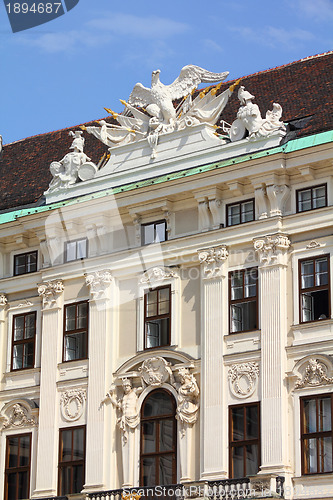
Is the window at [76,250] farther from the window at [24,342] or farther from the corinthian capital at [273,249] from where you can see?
the corinthian capital at [273,249]

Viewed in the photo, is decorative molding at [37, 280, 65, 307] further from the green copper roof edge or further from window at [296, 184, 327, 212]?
window at [296, 184, 327, 212]

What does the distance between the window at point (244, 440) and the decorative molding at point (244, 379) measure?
389 millimetres

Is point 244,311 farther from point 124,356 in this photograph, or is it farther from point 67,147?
point 67,147

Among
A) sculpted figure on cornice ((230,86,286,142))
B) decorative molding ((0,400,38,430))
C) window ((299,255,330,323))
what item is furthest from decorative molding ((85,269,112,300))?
window ((299,255,330,323))

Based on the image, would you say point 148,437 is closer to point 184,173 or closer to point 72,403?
point 72,403

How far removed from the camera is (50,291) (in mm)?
40906

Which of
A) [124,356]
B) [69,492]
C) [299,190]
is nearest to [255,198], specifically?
[299,190]

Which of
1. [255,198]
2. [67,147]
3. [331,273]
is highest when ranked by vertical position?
[67,147]

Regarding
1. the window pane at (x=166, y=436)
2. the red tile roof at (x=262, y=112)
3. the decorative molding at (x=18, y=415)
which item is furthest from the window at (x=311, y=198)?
the decorative molding at (x=18, y=415)

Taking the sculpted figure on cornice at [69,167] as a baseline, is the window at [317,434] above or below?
below

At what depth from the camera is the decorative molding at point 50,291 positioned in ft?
134

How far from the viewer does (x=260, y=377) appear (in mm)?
35688

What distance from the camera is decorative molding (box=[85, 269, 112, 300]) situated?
39531 millimetres

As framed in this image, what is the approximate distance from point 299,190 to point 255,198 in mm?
1331
